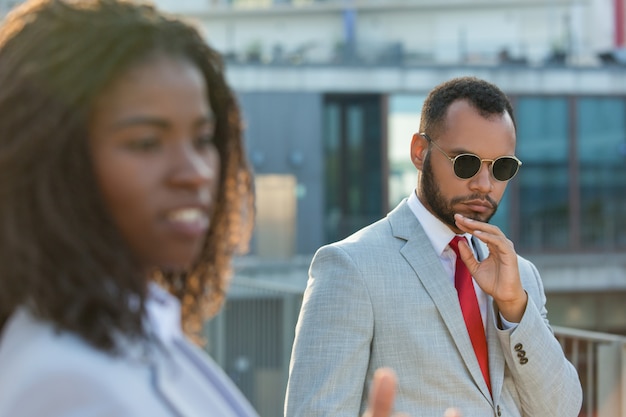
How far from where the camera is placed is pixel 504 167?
3518 mm

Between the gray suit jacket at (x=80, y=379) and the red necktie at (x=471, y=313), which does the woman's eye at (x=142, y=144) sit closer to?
the gray suit jacket at (x=80, y=379)

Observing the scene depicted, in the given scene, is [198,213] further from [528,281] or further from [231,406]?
[528,281]

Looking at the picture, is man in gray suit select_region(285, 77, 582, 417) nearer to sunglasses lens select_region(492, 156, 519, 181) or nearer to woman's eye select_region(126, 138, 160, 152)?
sunglasses lens select_region(492, 156, 519, 181)

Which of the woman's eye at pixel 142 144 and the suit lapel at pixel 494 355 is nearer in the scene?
the woman's eye at pixel 142 144

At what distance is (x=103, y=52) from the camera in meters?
1.31

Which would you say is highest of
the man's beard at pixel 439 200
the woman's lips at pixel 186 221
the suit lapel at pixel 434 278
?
the woman's lips at pixel 186 221

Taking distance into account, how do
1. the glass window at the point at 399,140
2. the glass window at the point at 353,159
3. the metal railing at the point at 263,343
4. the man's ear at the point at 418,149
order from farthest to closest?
1. the glass window at the point at 353,159
2. the glass window at the point at 399,140
3. the metal railing at the point at 263,343
4. the man's ear at the point at 418,149

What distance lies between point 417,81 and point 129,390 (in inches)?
1268

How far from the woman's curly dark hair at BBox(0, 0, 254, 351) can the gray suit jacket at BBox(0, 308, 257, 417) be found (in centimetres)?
2

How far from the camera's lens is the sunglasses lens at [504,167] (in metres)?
3.51

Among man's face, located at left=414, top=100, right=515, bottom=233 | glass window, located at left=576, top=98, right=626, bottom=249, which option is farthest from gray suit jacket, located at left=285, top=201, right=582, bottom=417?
glass window, located at left=576, top=98, right=626, bottom=249

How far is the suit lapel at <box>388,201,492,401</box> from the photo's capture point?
129 inches

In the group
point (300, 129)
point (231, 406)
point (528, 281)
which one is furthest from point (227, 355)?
point (300, 129)

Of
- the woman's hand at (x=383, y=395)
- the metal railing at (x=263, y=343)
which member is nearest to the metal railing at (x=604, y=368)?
the metal railing at (x=263, y=343)
